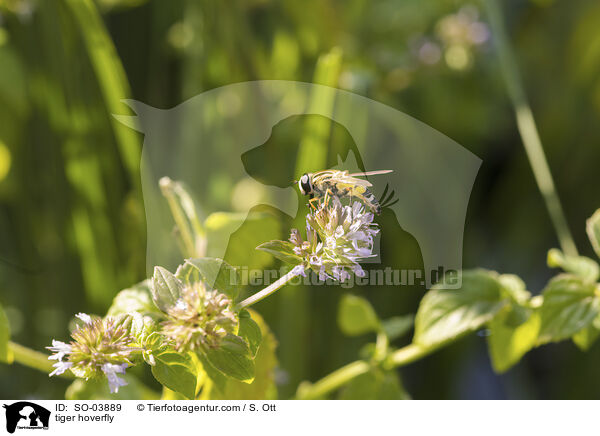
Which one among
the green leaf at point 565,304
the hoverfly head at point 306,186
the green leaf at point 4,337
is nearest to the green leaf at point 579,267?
the green leaf at point 565,304

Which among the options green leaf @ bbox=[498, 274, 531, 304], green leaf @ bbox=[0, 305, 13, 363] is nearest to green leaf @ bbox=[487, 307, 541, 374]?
green leaf @ bbox=[498, 274, 531, 304]

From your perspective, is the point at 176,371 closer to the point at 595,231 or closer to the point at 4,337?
the point at 4,337

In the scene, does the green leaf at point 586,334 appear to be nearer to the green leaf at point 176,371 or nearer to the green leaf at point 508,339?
the green leaf at point 508,339

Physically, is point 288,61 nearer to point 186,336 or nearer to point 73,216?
point 73,216

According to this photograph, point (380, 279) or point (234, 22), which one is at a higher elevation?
point (234, 22)

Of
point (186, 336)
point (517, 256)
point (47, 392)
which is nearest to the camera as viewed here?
point (186, 336)

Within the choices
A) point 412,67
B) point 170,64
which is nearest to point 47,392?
point 170,64
